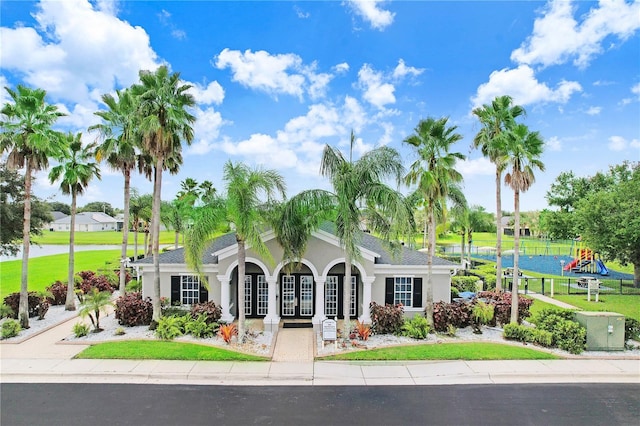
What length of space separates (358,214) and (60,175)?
15238 mm

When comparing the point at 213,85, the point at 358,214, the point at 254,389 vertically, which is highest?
the point at 213,85

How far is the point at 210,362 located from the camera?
12.5 meters

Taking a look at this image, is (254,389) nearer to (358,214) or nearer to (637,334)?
(358,214)

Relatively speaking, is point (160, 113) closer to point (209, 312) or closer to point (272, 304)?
point (209, 312)

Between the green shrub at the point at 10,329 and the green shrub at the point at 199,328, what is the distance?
22.4 ft

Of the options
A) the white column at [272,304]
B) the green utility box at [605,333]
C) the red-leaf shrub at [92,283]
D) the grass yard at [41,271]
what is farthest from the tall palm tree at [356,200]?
the grass yard at [41,271]

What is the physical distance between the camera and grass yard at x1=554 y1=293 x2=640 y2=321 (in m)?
20.5

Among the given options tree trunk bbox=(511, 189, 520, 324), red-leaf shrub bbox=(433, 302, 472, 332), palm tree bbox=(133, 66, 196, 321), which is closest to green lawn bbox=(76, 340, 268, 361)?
palm tree bbox=(133, 66, 196, 321)

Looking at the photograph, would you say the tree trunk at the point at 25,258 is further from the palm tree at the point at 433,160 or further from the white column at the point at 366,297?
the palm tree at the point at 433,160

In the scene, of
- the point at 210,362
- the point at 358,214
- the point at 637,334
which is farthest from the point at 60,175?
the point at 637,334

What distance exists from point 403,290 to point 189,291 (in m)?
10.2

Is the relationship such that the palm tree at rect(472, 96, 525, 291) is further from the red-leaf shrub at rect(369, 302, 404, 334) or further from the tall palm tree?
the red-leaf shrub at rect(369, 302, 404, 334)

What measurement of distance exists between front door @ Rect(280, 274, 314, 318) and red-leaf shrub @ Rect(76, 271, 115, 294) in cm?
1238

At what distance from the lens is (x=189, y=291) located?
58.6 ft
